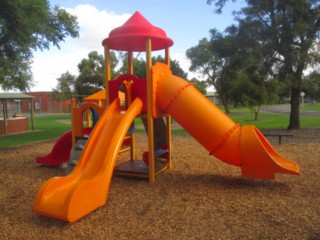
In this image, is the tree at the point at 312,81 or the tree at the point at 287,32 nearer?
the tree at the point at 287,32

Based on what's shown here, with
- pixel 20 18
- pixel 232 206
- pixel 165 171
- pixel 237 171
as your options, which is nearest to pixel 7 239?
pixel 232 206

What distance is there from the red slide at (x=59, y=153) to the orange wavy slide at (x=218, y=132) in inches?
121

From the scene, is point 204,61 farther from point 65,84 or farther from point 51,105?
point 51,105

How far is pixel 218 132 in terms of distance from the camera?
5586 mm

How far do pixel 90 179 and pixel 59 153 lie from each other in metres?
3.70

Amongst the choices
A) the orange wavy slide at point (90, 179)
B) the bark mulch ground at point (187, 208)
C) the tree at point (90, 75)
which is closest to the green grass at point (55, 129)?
the bark mulch ground at point (187, 208)

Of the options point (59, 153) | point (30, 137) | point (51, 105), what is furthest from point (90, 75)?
point (59, 153)

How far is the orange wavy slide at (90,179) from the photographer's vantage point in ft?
13.3

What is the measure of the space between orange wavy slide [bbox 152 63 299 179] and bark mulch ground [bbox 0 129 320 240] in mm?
470

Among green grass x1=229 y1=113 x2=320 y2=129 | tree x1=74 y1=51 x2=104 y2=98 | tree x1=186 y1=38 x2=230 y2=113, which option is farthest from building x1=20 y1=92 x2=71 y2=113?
green grass x1=229 y1=113 x2=320 y2=129

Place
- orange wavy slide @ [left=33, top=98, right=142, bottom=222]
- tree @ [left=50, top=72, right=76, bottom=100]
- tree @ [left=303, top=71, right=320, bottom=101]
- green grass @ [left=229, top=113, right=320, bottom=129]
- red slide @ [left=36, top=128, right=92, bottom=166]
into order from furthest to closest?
tree @ [left=50, top=72, right=76, bottom=100], green grass @ [left=229, top=113, right=320, bottom=129], tree @ [left=303, top=71, right=320, bottom=101], red slide @ [left=36, top=128, right=92, bottom=166], orange wavy slide @ [left=33, top=98, right=142, bottom=222]

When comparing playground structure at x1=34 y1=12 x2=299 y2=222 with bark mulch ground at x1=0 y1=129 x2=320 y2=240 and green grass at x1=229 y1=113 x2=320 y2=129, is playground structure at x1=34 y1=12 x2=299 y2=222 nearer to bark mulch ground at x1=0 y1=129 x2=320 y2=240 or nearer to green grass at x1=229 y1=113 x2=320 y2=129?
bark mulch ground at x1=0 y1=129 x2=320 y2=240

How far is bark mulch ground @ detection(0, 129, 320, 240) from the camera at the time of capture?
12.4ft

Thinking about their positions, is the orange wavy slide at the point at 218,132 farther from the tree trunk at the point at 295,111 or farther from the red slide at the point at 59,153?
the tree trunk at the point at 295,111
